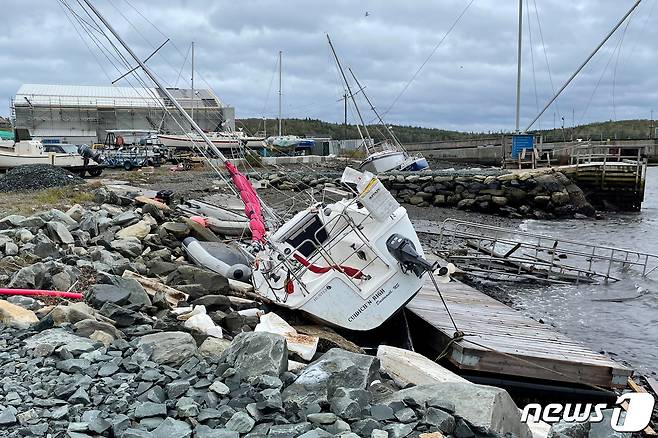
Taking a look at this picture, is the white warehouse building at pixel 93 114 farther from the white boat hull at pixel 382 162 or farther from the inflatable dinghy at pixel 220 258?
the inflatable dinghy at pixel 220 258

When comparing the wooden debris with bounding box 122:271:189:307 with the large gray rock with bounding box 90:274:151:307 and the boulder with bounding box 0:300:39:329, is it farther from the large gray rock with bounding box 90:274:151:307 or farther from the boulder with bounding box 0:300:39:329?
the boulder with bounding box 0:300:39:329

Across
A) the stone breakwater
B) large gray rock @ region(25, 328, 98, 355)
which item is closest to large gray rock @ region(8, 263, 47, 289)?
large gray rock @ region(25, 328, 98, 355)

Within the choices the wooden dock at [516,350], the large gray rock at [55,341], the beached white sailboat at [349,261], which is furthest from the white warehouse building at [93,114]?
the large gray rock at [55,341]

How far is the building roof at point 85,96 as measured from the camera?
64.2 meters

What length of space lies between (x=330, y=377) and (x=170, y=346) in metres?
1.57

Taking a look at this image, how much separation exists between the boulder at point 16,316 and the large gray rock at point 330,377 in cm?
298

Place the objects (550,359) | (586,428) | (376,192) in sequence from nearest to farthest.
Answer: (586,428), (550,359), (376,192)

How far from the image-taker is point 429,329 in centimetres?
850

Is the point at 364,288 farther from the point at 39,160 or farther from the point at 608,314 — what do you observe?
the point at 39,160

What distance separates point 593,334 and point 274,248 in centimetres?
610

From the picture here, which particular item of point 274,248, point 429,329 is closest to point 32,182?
point 274,248

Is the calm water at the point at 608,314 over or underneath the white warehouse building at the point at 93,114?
underneath

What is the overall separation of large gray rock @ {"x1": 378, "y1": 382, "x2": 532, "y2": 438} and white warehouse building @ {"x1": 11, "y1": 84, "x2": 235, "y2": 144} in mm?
58961

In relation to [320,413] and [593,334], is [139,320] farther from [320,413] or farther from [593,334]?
[593,334]
